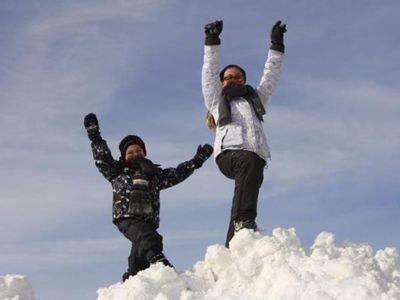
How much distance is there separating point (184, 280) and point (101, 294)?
2.42ft

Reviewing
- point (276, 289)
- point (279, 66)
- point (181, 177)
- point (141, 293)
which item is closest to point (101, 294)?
point (141, 293)

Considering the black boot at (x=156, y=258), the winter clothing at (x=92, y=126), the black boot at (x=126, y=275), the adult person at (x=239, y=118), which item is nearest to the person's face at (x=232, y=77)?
the adult person at (x=239, y=118)

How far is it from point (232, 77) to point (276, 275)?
2.60m

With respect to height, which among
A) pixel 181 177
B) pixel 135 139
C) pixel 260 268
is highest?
pixel 135 139

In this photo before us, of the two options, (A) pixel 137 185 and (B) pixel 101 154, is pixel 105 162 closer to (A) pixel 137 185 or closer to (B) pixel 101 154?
(B) pixel 101 154

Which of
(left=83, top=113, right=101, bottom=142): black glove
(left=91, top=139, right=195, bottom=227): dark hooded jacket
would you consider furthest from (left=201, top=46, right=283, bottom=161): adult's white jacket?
(left=83, top=113, right=101, bottom=142): black glove

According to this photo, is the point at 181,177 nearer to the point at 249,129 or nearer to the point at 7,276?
the point at 249,129

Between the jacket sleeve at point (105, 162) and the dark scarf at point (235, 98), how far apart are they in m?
1.25

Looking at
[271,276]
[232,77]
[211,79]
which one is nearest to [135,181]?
[211,79]

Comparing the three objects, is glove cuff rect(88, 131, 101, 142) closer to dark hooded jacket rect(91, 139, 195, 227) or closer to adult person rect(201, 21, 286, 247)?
dark hooded jacket rect(91, 139, 195, 227)

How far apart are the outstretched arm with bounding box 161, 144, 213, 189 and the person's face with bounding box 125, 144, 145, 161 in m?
0.33

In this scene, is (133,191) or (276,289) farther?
(133,191)

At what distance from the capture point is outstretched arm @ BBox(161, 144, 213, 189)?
685 centimetres

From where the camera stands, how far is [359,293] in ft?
15.1
